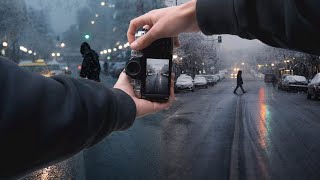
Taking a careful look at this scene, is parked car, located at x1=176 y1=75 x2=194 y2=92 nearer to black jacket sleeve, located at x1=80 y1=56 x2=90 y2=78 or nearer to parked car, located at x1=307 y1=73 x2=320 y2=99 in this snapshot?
parked car, located at x1=307 y1=73 x2=320 y2=99

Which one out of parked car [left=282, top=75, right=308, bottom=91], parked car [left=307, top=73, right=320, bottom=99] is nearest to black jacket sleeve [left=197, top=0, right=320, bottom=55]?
parked car [left=307, top=73, right=320, bottom=99]

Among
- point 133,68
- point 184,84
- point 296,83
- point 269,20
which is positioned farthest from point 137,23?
point 296,83

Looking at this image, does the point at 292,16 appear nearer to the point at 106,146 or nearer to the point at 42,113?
the point at 42,113

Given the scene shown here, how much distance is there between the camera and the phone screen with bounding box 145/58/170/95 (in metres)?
1.97

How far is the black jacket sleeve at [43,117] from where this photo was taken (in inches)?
44.1

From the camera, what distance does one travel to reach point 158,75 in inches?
78.7

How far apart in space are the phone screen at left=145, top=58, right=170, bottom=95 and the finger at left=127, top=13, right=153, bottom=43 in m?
0.13

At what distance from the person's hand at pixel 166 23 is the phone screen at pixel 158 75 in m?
0.11

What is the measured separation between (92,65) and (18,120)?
8.83 metres

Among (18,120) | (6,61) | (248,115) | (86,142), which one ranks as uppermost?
(6,61)

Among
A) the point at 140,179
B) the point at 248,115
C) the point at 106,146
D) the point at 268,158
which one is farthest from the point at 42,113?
the point at 248,115

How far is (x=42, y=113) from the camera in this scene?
1170 millimetres

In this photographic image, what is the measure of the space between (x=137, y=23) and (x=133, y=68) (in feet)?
0.70

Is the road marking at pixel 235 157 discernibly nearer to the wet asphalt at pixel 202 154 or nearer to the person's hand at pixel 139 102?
the wet asphalt at pixel 202 154
